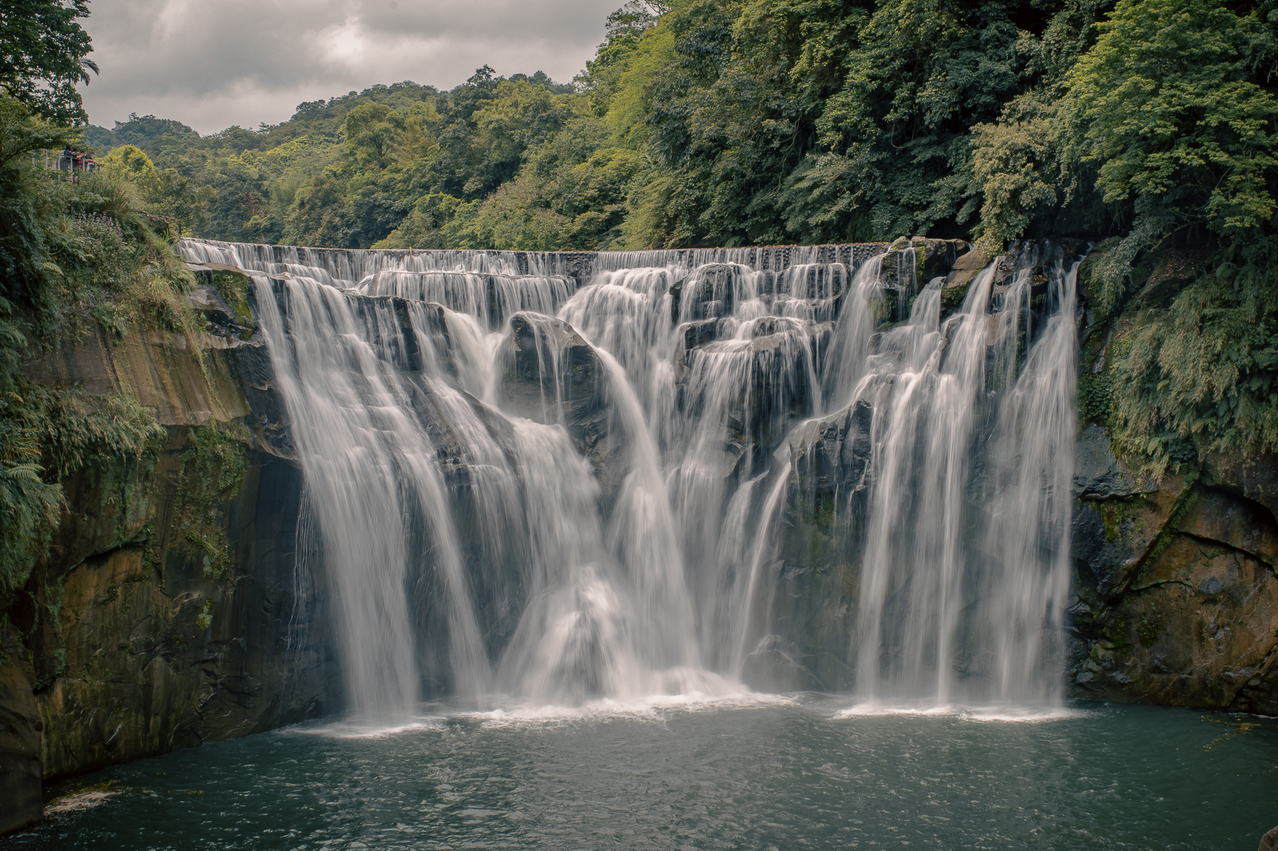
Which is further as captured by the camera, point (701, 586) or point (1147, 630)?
point (701, 586)

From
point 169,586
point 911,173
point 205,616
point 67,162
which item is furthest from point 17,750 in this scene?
point 911,173

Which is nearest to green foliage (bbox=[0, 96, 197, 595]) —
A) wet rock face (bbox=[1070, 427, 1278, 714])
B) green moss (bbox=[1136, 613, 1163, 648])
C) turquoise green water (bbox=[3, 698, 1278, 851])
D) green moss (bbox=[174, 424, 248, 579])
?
green moss (bbox=[174, 424, 248, 579])

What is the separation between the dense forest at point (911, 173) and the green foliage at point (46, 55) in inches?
1.7

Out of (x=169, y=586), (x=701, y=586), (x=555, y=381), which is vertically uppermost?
(x=555, y=381)

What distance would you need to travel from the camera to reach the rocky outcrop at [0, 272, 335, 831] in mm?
11891

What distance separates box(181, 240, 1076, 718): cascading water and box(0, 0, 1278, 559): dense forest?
79.9 inches

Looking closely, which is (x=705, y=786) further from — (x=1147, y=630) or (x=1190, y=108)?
(x=1190, y=108)

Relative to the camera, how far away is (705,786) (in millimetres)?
12305

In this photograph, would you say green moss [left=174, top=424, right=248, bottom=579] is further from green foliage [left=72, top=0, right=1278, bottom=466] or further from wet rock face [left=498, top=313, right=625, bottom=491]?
wet rock face [left=498, top=313, right=625, bottom=491]

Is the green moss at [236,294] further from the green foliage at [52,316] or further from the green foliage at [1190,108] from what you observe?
the green foliage at [1190,108]

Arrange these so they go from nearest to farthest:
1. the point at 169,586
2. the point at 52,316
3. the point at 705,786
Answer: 1. the point at 52,316
2. the point at 705,786
3. the point at 169,586

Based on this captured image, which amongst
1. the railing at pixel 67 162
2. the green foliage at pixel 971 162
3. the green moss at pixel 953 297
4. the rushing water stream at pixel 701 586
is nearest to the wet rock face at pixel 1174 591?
the rushing water stream at pixel 701 586

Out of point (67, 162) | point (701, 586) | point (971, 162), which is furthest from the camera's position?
point (67, 162)

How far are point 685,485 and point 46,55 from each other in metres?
13.4
